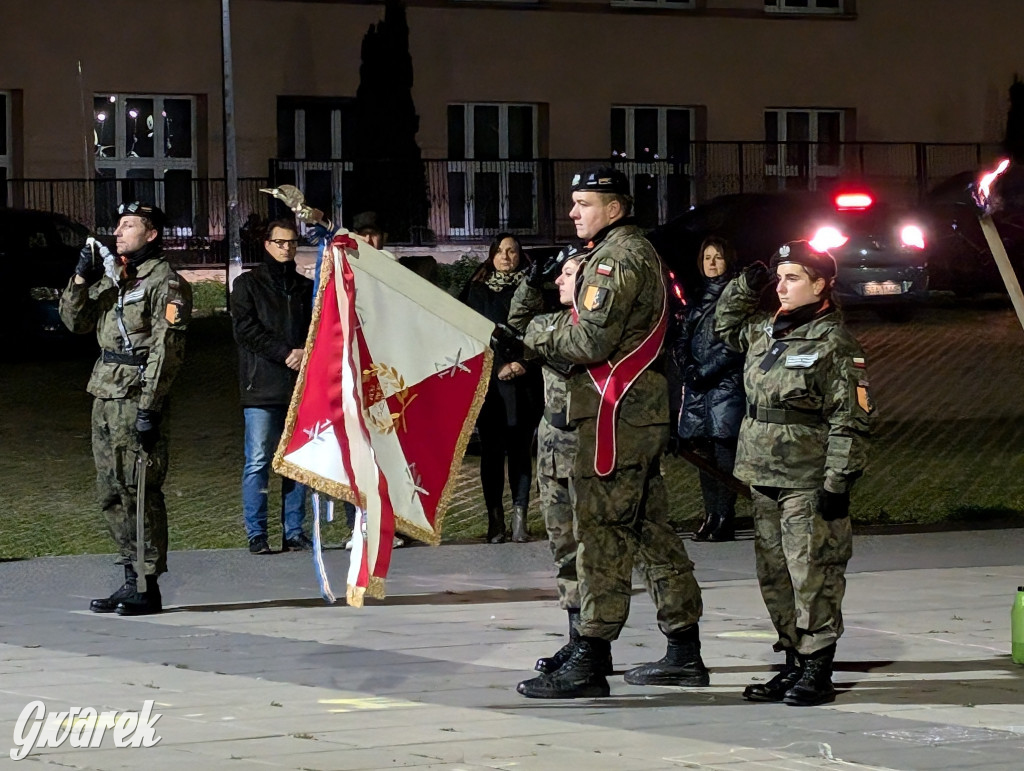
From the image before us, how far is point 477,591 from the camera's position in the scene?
9922mm

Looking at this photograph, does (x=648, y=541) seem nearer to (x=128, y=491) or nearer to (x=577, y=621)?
(x=577, y=621)

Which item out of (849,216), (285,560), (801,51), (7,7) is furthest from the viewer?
(801,51)

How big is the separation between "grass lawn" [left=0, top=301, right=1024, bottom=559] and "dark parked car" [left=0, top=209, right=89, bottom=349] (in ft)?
1.14

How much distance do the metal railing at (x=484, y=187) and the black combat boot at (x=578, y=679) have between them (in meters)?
21.7

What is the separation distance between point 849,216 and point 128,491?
14390 millimetres

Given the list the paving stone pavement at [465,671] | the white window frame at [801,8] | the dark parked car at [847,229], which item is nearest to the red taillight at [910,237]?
the dark parked car at [847,229]

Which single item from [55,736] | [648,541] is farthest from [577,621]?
[55,736]

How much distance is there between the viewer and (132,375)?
9281 millimetres

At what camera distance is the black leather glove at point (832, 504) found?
7.20 m

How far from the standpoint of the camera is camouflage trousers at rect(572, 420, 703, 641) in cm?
734

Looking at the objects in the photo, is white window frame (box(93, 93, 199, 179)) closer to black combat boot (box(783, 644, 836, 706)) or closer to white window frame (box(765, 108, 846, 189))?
white window frame (box(765, 108, 846, 189))

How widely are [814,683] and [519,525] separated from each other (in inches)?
174

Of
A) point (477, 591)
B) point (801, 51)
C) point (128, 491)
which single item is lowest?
point (477, 591)

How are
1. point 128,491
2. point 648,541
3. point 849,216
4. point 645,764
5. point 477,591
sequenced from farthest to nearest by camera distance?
1. point 849,216
2. point 477,591
3. point 128,491
4. point 648,541
5. point 645,764
